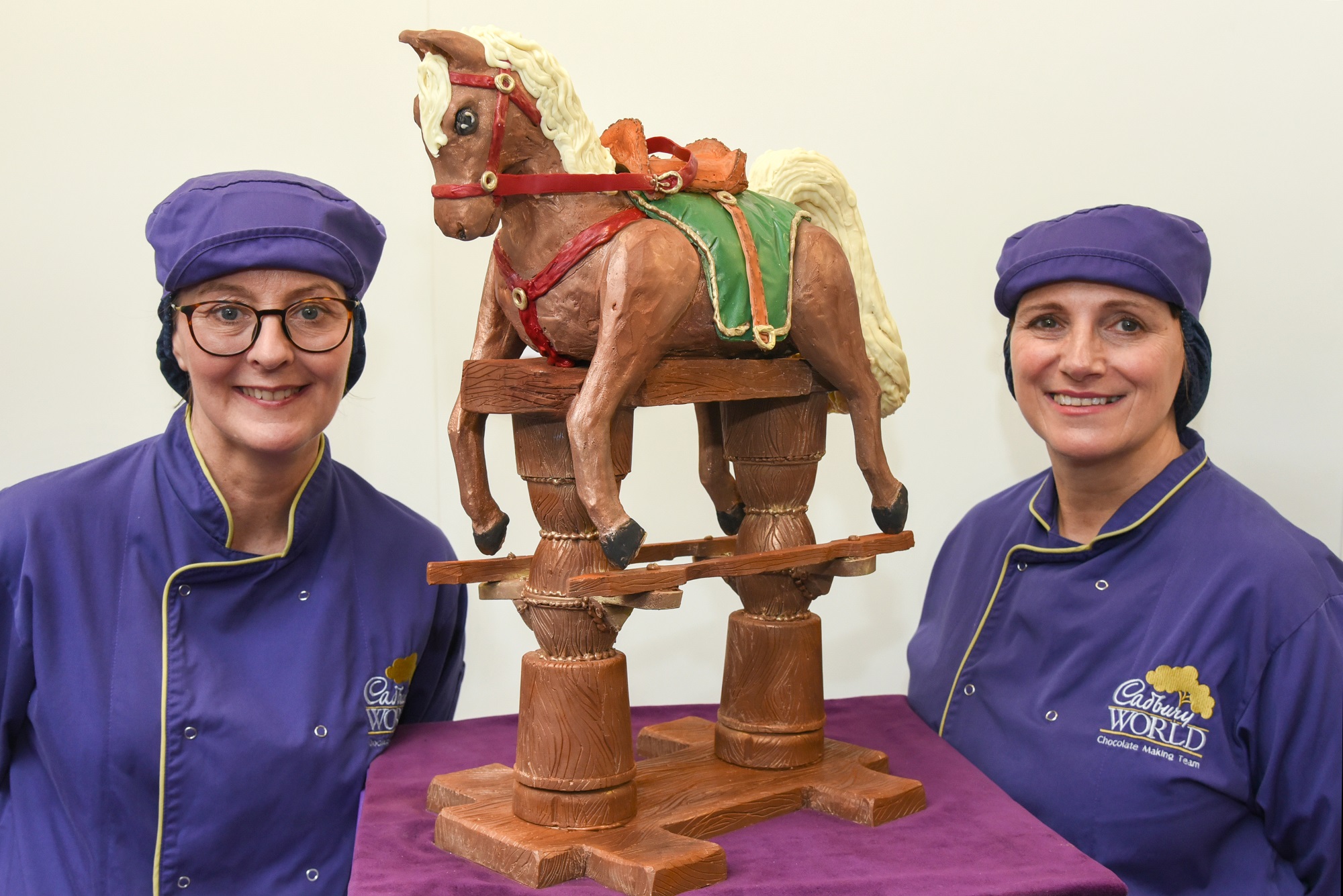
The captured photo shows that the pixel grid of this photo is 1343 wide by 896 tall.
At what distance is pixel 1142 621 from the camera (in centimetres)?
161

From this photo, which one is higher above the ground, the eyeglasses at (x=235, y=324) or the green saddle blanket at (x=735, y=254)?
the green saddle blanket at (x=735, y=254)

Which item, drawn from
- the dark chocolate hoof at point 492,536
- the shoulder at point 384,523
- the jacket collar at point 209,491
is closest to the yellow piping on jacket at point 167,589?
the jacket collar at point 209,491

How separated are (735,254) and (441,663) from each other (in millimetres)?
896

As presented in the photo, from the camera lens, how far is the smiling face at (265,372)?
1.56 meters

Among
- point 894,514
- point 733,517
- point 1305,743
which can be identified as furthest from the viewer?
point 733,517

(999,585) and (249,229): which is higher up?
(249,229)

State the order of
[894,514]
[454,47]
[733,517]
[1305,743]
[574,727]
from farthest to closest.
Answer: [733,517] < [894,514] < [1305,743] < [574,727] < [454,47]

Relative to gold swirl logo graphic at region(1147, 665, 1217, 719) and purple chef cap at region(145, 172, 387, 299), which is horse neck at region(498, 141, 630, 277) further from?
gold swirl logo graphic at region(1147, 665, 1217, 719)

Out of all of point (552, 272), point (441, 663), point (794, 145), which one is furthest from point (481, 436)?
point (794, 145)

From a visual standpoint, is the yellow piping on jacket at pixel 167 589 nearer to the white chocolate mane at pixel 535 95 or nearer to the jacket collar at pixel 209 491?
the jacket collar at pixel 209 491

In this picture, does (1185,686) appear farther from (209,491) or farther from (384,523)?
(209,491)

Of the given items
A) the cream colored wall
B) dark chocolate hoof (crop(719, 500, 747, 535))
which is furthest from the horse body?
the cream colored wall

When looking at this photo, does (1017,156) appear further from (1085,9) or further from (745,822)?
(745,822)

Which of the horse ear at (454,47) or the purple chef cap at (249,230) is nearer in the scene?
the horse ear at (454,47)
